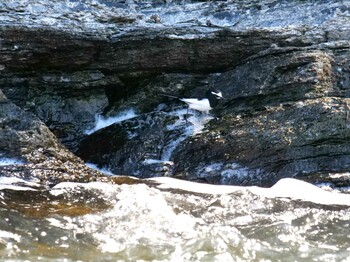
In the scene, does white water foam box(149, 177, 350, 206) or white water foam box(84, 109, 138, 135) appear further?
white water foam box(84, 109, 138, 135)

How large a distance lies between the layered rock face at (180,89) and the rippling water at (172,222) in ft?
3.30

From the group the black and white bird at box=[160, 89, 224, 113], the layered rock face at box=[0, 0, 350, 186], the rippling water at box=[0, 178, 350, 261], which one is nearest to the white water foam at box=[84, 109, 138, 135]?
the layered rock face at box=[0, 0, 350, 186]

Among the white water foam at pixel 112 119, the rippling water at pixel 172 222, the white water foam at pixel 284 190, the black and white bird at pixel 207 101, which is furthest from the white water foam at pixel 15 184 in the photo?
the black and white bird at pixel 207 101

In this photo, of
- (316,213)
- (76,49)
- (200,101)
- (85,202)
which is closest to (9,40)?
(76,49)

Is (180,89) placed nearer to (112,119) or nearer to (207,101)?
(207,101)

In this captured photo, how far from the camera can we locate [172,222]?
7.56m

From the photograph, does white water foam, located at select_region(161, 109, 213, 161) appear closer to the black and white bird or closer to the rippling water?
the black and white bird

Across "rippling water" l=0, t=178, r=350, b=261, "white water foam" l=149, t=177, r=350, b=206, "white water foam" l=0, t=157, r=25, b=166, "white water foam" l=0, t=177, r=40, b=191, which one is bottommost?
"rippling water" l=0, t=178, r=350, b=261

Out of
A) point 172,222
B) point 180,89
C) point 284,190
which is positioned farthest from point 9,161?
point 284,190

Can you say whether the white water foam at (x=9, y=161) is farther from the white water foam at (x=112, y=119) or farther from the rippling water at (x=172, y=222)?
the white water foam at (x=112, y=119)

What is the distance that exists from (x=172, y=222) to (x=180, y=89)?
20.2ft

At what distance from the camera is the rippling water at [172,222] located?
6.56 meters

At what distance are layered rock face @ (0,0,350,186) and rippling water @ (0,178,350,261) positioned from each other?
1.01 m

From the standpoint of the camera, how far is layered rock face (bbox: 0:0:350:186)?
10.3 metres
